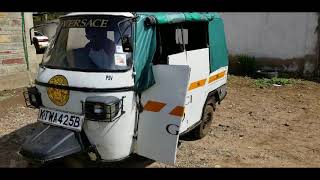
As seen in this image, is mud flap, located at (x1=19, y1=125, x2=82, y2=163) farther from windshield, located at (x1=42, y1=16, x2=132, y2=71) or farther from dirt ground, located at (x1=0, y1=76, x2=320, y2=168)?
dirt ground, located at (x1=0, y1=76, x2=320, y2=168)

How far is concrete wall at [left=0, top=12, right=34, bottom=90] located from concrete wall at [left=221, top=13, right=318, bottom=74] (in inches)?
303

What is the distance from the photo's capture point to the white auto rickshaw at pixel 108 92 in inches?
168

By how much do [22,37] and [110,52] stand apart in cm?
643

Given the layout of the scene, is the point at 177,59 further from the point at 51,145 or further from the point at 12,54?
the point at 12,54

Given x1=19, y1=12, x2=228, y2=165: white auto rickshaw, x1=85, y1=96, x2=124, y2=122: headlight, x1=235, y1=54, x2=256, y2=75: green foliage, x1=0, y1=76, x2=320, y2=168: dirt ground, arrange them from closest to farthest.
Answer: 1. x1=85, y1=96, x2=124, y2=122: headlight
2. x1=19, y1=12, x2=228, y2=165: white auto rickshaw
3. x1=0, y1=76, x2=320, y2=168: dirt ground
4. x1=235, y1=54, x2=256, y2=75: green foliage

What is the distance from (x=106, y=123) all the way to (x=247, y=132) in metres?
3.65

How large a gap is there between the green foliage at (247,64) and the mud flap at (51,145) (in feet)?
32.2

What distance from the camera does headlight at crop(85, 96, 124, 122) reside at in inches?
163

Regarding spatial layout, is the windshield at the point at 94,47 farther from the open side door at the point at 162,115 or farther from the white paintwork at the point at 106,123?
the open side door at the point at 162,115

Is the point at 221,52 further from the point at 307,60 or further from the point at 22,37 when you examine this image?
the point at 307,60

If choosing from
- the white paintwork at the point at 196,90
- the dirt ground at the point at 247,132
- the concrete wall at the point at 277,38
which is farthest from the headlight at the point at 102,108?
the concrete wall at the point at 277,38

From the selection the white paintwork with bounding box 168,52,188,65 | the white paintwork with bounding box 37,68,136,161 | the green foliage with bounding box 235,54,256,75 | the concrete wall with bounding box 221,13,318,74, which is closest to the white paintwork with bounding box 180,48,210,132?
the white paintwork with bounding box 168,52,188,65

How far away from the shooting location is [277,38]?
42.5 ft
